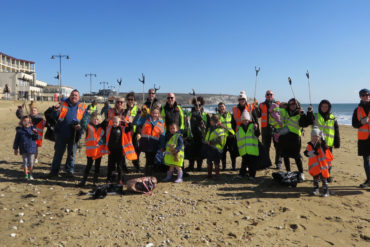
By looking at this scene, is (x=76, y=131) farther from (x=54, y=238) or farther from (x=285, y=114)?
(x=285, y=114)

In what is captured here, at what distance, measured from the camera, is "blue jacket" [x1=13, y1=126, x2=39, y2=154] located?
21.8 ft

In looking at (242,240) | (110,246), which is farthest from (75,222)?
(242,240)

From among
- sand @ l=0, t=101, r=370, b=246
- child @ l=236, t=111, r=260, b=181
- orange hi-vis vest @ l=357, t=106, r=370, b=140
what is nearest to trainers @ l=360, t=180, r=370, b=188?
sand @ l=0, t=101, r=370, b=246

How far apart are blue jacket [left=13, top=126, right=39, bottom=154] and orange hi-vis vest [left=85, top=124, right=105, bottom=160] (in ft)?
5.62

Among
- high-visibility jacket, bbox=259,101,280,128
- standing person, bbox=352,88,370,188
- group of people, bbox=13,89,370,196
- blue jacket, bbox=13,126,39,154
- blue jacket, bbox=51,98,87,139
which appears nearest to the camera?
group of people, bbox=13,89,370,196

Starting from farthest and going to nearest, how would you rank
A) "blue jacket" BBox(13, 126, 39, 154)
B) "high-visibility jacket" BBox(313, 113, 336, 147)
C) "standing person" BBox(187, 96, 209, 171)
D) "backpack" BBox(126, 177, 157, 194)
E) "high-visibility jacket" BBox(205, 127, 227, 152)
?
"standing person" BBox(187, 96, 209, 171), "high-visibility jacket" BBox(205, 127, 227, 152), "blue jacket" BBox(13, 126, 39, 154), "high-visibility jacket" BBox(313, 113, 336, 147), "backpack" BBox(126, 177, 157, 194)

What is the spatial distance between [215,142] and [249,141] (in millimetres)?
864

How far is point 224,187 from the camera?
627cm

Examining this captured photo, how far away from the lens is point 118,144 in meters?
6.01

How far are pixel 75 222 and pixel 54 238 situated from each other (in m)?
0.50

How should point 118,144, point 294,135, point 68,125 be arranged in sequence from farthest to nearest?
point 68,125
point 294,135
point 118,144

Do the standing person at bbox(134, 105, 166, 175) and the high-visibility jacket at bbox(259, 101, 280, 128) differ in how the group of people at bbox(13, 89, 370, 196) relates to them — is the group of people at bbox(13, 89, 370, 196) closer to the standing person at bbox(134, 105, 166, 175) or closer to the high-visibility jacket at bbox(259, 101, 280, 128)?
the standing person at bbox(134, 105, 166, 175)

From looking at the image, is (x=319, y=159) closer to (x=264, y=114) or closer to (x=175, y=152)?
(x=264, y=114)

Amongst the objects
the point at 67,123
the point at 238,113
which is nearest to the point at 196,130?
the point at 238,113
